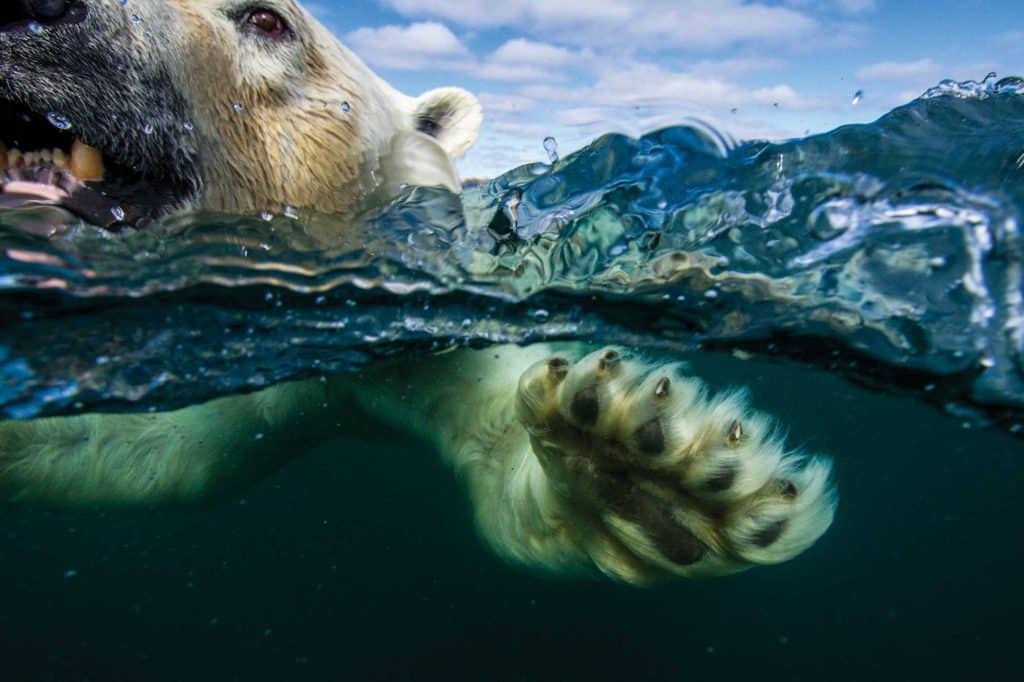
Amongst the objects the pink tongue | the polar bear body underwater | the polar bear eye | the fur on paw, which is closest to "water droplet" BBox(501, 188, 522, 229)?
the polar bear body underwater

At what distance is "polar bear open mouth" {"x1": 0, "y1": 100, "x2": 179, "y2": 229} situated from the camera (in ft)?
6.59

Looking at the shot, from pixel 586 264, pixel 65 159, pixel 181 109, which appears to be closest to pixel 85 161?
pixel 65 159

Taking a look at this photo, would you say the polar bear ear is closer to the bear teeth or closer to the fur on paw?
the bear teeth

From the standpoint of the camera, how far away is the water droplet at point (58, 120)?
1914mm

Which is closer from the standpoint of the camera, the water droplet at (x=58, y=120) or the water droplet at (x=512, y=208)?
the water droplet at (x=58, y=120)

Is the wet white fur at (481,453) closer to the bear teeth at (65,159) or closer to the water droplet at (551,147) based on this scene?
the water droplet at (551,147)

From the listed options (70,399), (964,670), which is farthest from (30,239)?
(964,670)

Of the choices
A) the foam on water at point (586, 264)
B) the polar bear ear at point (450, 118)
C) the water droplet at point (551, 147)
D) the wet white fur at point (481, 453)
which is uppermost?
the polar bear ear at point (450, 118)

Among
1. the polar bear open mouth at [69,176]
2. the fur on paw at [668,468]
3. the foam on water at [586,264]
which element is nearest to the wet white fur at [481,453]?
the fur on paw at [668,468]

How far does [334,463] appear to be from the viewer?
654 inches

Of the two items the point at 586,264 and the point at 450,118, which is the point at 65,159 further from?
the point at 586,264

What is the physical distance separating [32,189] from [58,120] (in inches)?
12.8

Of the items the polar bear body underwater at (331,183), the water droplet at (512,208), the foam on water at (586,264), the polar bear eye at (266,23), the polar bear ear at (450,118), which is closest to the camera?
the polar bear body underwater at (331,183)

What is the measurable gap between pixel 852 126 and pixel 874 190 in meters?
0.46
